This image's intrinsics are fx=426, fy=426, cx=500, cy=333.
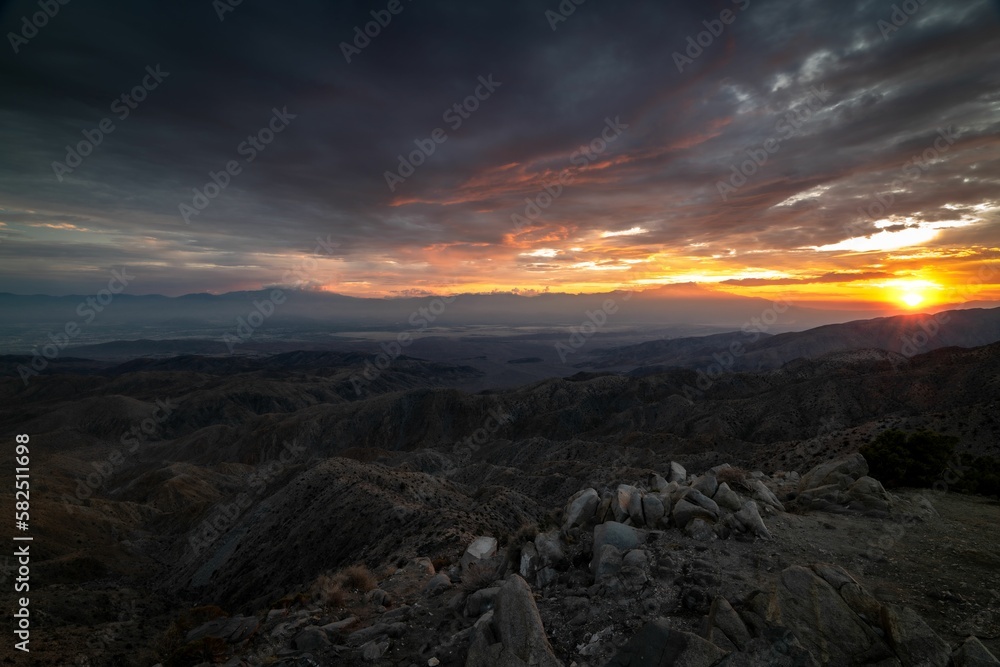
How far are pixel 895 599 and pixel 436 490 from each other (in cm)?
2849

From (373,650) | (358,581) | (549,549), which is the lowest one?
(358,581)

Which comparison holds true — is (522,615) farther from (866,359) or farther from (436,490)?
(866,359)

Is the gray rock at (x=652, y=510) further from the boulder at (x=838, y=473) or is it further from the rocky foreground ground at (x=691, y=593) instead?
the boulder at (x=838, y=473)

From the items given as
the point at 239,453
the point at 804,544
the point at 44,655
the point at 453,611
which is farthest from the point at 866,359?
the point at 239,453

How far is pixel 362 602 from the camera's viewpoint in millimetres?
13227

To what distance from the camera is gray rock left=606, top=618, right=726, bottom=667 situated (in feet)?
Result: 21.0

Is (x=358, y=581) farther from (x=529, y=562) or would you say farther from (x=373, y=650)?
(x=529, y=562)

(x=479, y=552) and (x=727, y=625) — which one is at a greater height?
(x=727, y=625)

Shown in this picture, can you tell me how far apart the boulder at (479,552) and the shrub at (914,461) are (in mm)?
15847

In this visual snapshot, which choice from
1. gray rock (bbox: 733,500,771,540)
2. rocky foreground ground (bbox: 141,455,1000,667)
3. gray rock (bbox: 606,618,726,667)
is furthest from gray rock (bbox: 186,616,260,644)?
gray rock (bbox: 733,500,771,540)

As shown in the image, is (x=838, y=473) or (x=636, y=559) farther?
(x=838, y=473)

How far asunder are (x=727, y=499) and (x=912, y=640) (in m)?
Answer: 6.09

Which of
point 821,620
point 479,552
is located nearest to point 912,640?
point 821,620

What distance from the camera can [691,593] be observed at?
8.47m
